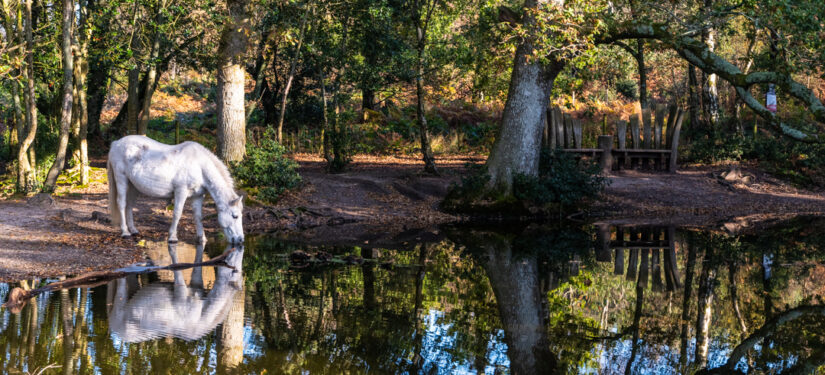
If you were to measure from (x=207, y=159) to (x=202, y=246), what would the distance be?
5.07ft

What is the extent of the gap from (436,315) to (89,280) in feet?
15.2

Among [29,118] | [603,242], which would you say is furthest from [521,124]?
[29,118]

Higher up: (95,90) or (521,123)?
(95,90)

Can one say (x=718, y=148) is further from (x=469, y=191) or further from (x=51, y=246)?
(x=51, y=246)

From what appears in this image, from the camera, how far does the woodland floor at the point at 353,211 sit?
1140 centimetres

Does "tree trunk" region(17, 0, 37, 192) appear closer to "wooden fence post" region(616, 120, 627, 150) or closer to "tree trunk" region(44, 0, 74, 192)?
"tree trunk" region(44, 0, 74, 192)

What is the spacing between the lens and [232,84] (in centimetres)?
1736

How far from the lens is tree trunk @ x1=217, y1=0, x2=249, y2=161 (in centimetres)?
1709

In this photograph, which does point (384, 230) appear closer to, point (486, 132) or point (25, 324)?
point (25, 324)

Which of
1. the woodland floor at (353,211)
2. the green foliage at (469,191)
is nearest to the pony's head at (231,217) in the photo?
the woodland floor at (353,211)

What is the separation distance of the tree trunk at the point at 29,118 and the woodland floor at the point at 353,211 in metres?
0.80

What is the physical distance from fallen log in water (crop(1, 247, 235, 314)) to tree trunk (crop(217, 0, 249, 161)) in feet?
22.9

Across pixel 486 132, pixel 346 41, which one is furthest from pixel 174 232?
pixel 486 132

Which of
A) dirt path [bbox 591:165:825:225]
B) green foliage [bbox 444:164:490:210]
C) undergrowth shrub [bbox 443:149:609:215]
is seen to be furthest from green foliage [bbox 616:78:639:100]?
green foliage [bbox 444:164:490:210]
